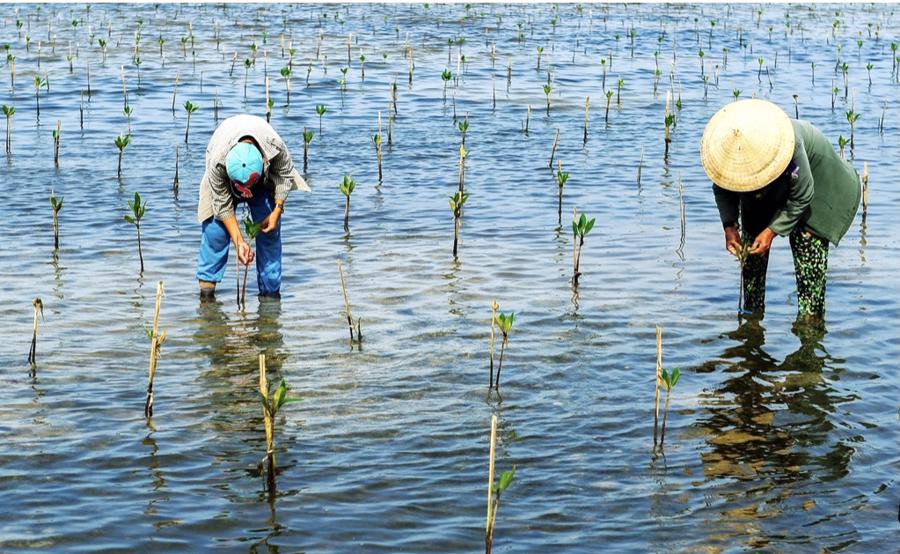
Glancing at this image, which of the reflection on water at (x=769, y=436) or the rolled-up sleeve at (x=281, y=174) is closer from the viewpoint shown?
the reflection on water at (x=769, y=436)

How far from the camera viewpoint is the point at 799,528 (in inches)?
226

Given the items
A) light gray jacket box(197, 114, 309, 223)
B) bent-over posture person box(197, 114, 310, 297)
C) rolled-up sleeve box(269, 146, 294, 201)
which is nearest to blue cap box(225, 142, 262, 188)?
bent-over posture person box(197, 114, 310, 297)

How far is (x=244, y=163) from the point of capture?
8.51m

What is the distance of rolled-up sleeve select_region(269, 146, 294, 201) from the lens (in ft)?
29.4

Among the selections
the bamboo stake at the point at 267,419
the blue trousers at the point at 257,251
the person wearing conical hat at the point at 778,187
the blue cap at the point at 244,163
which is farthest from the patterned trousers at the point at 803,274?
the bamboo stake at the point at 267,419

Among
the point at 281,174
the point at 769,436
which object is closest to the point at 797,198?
the point at 769,436

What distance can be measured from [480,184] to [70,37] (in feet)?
62.8

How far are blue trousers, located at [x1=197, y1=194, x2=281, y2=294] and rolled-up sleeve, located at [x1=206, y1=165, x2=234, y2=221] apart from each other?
250mm

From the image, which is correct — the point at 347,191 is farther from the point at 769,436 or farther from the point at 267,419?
the point at 267,419

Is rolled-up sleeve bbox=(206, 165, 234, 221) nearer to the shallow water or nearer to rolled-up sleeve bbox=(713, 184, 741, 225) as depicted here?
the shallow water

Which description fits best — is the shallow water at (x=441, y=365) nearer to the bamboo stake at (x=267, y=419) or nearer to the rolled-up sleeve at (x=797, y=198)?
the bamboo stake at (x=267, y=419)

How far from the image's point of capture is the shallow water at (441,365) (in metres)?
5.87

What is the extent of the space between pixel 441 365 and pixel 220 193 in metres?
2.18

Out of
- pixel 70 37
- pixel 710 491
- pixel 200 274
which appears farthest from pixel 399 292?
pixel 70 37
